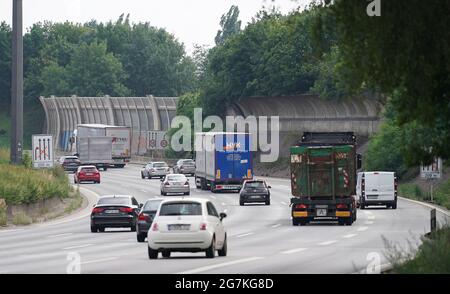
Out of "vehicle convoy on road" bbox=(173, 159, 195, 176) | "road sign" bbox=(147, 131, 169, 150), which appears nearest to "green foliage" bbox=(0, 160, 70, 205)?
"vehicle convoy on road" bbox=(173, 159, 195, 176)

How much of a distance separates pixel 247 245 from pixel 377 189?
29282 millimetres

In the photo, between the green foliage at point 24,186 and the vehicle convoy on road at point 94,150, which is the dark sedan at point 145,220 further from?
the vehicle convoy on road at point 94,150

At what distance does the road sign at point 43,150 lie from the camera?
2699 inches

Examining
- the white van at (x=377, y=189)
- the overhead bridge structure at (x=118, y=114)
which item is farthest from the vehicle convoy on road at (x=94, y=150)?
the white van at (x=377, y=189)

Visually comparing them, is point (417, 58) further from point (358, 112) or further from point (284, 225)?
point (358, 112)

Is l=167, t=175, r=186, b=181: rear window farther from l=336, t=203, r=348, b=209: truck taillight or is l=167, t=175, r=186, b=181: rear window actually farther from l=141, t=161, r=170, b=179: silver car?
l=336, t=203, r=348, b=209: truck taillight

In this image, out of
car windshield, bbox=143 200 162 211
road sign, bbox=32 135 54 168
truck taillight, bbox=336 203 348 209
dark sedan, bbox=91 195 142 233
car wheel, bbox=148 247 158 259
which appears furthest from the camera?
road sign, bbox=32 135 54 168

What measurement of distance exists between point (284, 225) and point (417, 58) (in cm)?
3352

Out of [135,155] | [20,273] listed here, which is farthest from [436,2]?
[135,155]

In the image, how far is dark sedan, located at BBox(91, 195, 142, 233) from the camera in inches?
2005

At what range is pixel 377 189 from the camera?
68938 millimetres

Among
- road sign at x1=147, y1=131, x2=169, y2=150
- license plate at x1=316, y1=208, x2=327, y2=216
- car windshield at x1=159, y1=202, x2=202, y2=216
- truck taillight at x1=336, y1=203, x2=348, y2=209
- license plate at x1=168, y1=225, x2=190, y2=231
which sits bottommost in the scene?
license plate at x1=316, y1=208, x2=327, y2=216

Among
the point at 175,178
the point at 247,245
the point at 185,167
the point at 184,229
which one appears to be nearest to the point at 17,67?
the point at 175,178

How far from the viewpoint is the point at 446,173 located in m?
86.3
